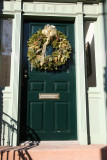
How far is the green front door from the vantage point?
371cm

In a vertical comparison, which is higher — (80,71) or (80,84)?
(80,71)

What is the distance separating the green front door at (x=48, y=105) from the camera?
3707 mm

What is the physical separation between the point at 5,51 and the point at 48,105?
163 cm

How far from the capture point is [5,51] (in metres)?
4.06

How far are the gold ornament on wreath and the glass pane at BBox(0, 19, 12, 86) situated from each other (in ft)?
1.90

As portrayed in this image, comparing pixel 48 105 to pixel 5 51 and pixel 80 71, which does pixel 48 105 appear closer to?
pixel 80 71

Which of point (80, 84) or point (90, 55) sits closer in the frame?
point (80, 84)

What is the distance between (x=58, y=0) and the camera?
4027mm

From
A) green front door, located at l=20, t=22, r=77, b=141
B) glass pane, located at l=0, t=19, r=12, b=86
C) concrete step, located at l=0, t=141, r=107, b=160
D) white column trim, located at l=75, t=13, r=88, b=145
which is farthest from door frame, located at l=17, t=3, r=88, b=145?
glass pane, located at l=0, t=19, r=12, b=86

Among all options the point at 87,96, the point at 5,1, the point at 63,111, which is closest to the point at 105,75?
the point at 87,96

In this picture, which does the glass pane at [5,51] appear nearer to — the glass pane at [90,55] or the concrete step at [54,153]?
the concrete step at [54,153]

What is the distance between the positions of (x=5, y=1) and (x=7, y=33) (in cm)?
76

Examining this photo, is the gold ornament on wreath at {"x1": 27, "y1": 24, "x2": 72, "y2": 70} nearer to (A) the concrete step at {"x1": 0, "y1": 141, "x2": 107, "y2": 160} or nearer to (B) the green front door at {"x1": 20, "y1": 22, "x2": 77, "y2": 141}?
(B) the green front door at {"x1": 20, "y1": 22, "x2": 77, "y2": 141}

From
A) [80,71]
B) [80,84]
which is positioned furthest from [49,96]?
[80,71]
